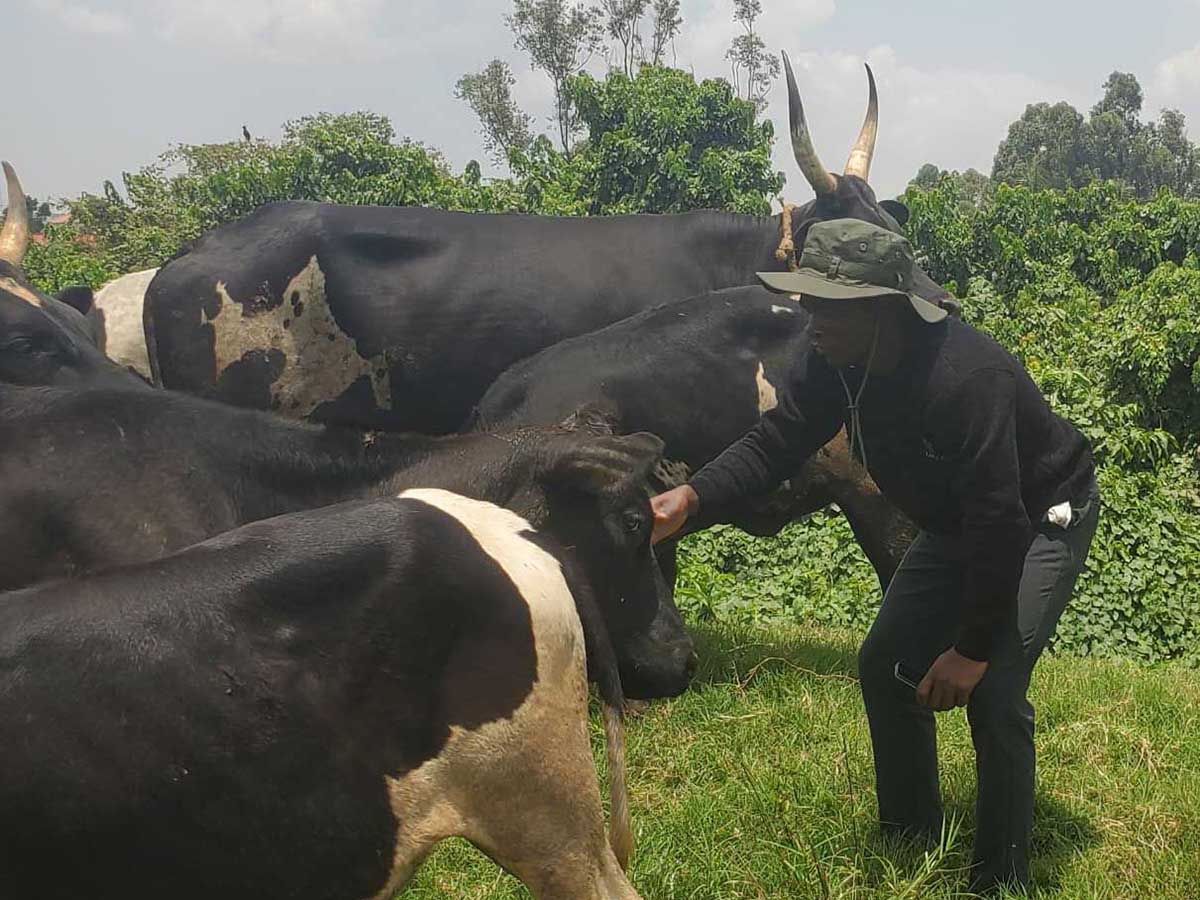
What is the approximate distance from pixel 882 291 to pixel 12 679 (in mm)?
2481

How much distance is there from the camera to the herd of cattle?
2611 mm

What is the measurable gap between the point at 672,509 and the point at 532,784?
5.26ft

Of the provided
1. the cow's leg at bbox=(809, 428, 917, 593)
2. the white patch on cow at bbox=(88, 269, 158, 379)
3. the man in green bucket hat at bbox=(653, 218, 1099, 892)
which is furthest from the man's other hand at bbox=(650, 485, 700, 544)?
the white patch on cow at bbox=(88, 269, 158, 379)

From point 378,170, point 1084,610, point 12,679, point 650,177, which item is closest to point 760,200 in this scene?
point 650,177

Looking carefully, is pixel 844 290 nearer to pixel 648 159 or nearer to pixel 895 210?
pixel 895 210

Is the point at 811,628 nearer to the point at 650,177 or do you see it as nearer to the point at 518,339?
the point at 518,339

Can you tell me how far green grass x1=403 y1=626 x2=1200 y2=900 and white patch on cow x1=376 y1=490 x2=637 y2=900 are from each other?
1318 millimetres

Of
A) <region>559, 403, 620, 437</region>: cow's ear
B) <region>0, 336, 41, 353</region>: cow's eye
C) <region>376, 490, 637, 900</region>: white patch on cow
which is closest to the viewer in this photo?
<region>376, 490, 637, 900</region>: white patch on cow

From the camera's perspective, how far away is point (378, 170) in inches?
934

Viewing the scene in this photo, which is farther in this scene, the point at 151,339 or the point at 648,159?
A: the point at 648,159

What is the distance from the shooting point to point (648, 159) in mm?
23438

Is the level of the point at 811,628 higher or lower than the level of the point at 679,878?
lower

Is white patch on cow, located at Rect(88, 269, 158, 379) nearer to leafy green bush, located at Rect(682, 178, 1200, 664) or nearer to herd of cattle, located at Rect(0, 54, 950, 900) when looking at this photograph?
herd of cattle, located at Rect(0, 54, 950, 900)

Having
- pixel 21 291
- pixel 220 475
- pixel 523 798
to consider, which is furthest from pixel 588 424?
pixel 21 291
